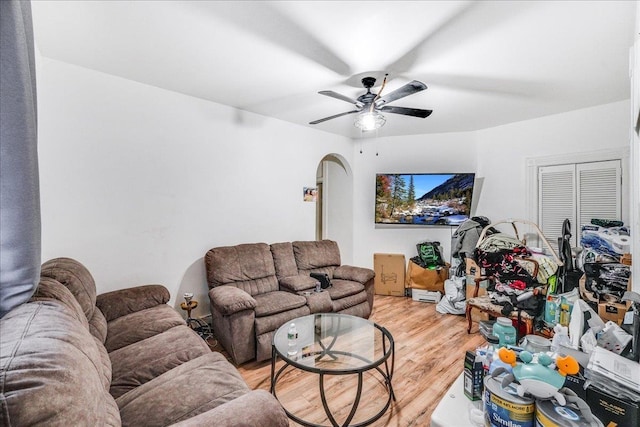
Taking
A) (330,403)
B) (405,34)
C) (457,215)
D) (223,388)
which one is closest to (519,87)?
(405,34)

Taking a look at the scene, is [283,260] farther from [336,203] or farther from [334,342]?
[336,203]

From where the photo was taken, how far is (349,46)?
6.93 feet

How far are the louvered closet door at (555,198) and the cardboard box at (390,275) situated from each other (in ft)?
6.57

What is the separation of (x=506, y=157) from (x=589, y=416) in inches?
162

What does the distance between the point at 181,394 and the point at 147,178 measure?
2.19 meters

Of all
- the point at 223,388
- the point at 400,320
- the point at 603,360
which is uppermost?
the point at 603,360

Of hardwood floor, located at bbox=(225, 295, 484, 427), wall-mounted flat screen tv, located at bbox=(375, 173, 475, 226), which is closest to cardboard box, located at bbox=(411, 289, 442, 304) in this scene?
hardwood floor, located at bbox=(225, 295, 484, 427)

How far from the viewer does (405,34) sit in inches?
77.0

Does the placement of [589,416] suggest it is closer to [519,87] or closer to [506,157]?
[519,87]

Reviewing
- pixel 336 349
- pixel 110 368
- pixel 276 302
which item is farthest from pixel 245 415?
pixel 276 302

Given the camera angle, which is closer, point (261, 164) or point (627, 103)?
point (627, 103)

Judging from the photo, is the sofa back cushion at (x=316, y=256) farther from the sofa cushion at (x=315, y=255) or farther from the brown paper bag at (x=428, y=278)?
the brown paper bag at (x=428, y=278)

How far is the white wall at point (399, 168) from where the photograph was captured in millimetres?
4535

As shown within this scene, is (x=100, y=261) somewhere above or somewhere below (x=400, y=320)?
above
